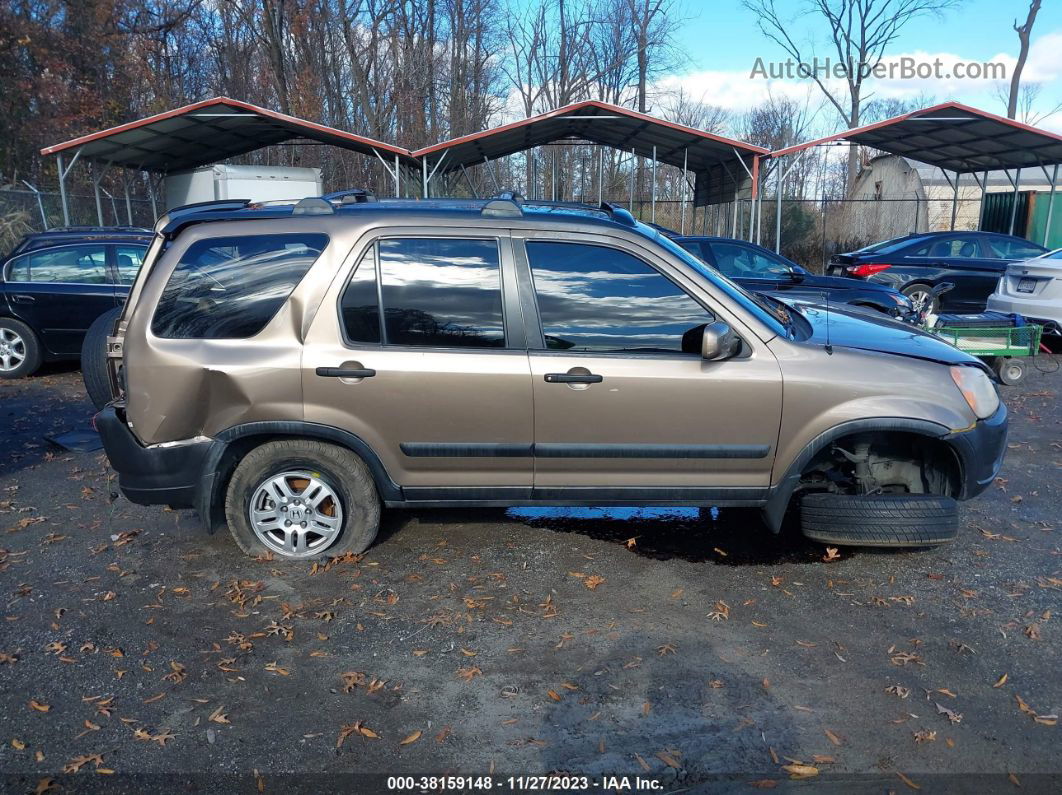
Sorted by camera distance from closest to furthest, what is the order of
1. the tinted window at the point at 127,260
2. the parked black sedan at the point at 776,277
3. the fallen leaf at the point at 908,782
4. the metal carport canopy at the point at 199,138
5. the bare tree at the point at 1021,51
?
the fallen leaf at the point at 908,782 → the tinted window at the point at 127,260 → the parked black sedan at the point at 776,277 → the metal carport canopy at the point at 199,138 → the bare tree at the point at 1021,51

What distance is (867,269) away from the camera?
13570mm

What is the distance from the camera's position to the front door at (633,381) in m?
4.24

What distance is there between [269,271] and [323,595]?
1.73m

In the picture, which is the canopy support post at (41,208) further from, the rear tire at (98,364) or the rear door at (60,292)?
the rear tire at (98,364)

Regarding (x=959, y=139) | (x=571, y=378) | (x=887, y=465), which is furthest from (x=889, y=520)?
(x=959, y=139)

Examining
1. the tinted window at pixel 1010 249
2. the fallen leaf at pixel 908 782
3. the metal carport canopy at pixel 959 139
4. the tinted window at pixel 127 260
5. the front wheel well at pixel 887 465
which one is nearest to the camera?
the fallen leaf at pixel 908 782

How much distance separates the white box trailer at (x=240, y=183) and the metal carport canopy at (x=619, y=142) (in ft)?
11.5

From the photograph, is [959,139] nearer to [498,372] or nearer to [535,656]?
[498,372]

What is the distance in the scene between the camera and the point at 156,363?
4.29 meters

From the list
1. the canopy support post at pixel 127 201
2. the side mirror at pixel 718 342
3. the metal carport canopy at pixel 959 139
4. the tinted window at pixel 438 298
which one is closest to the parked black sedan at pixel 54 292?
the tinted window at pixel 438 298

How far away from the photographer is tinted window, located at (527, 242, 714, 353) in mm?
4293

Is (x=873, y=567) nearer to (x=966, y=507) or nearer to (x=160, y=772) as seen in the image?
(x=966, y=507)

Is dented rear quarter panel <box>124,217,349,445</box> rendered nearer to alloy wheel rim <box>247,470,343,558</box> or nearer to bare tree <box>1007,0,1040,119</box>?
alloy wheel rim <box>247,470,343,558</box>

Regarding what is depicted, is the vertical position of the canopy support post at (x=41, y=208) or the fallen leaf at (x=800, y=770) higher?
the canopy support post at (x=41, y=208)
